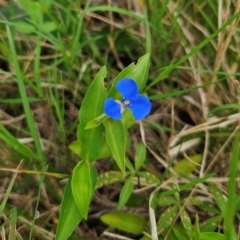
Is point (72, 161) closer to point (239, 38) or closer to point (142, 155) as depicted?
point (142, 155)

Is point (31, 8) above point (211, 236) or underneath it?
above

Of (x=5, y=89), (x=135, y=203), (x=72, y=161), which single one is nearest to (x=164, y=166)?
(x=135, y=203)

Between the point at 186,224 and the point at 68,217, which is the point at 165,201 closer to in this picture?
the point at 186,224

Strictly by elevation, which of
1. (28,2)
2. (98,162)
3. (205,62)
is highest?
(28,2)

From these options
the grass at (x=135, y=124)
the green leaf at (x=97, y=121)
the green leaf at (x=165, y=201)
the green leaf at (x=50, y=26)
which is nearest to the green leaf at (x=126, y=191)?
the grass at (x=135, y=124)

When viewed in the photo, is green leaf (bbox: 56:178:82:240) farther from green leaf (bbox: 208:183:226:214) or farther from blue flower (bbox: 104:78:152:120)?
green leaf (bbox: 208:183:226:214)

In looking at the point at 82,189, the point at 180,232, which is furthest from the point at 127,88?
the point at 180,232

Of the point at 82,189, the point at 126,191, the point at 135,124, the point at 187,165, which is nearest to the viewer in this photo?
the point at 82,189
